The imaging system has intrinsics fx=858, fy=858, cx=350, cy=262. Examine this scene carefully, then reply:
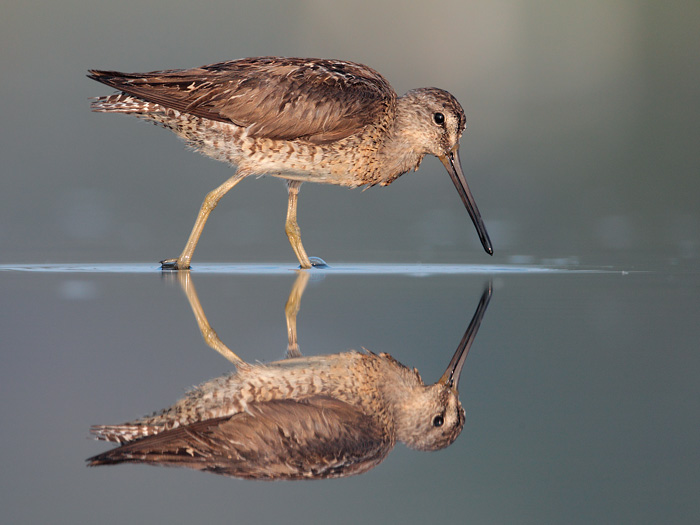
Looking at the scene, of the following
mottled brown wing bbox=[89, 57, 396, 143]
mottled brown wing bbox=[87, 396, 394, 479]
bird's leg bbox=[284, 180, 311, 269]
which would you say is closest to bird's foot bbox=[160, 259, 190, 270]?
bird's leg bbox=[284, 180, 311, 269]

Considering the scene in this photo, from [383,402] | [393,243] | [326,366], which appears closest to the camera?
[383,402]

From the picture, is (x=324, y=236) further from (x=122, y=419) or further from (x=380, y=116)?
(x=122, y=419)

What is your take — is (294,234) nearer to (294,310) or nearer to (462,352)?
(294,310)

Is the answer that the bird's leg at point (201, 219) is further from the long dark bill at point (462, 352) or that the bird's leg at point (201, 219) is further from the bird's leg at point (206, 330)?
the long dark bill at point (462, 352)

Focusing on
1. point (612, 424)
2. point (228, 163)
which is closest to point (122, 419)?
point (612, 424)

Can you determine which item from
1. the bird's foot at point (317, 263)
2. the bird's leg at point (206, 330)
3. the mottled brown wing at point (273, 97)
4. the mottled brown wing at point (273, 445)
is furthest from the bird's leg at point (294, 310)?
the mottled brown wing at point (273, 97)

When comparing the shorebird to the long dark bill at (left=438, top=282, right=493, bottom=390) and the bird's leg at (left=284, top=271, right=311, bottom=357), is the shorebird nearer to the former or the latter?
the bird's leg at (left=284, top=271, right=311, bottom=357)
